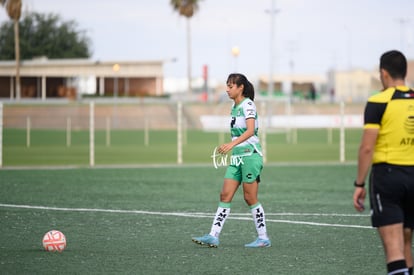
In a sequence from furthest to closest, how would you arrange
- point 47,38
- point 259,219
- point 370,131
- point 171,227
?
point 47,38 → point 171,227 → point 259,219 → point 370,131

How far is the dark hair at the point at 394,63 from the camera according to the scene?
7273 mm

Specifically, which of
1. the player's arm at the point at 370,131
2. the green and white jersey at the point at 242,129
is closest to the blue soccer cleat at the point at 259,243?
the green and white jersey at the point at 242,129

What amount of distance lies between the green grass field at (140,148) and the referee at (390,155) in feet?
81.1

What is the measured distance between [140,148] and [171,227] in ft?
100

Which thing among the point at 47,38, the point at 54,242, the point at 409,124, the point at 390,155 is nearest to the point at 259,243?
the point at 54,242

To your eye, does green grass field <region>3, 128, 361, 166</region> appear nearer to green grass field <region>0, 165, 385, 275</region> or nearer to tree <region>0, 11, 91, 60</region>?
green grass field <region>0, 165, 385, 275</region>

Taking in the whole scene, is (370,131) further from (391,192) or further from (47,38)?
(47,38)

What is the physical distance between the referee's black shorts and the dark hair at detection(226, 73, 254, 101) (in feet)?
14.1

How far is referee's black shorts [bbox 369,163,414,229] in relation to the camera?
7.27 m

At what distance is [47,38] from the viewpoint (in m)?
112

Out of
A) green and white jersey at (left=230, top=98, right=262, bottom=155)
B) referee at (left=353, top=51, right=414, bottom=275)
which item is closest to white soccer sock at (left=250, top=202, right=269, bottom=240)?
green and white jersey at (left=230, top=98, right=262, bottom=155)

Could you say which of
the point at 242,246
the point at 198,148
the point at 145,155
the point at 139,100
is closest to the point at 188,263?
the point at 242,246

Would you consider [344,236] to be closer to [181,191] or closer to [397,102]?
[397,102]

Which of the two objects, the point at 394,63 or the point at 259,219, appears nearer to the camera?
the point at 394,63
